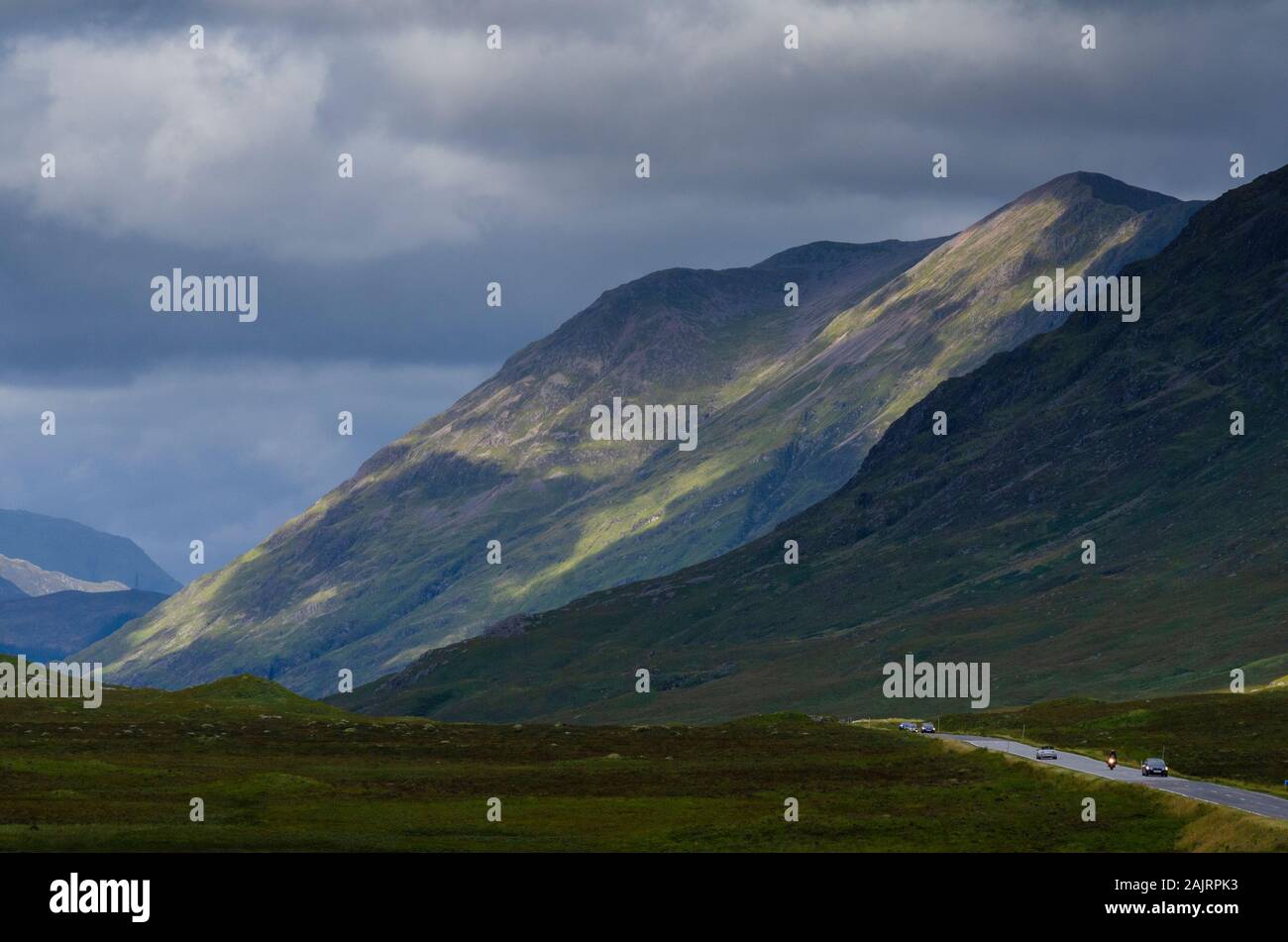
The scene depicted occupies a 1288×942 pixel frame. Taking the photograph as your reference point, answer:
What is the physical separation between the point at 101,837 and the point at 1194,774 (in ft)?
257

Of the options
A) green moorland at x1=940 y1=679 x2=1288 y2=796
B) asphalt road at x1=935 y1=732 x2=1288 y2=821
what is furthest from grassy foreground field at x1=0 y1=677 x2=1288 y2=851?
green moorland at x1=940 y1=679 x2=1288 y2=796

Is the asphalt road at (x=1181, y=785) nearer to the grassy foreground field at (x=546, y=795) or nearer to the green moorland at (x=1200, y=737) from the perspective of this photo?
the grassy foreground field at (x=546, y=795)

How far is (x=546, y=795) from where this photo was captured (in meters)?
124

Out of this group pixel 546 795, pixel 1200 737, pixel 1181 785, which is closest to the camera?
pixel 1181 785

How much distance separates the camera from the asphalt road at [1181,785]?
101 m

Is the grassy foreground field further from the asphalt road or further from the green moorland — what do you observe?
the green moorland

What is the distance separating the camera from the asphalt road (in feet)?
330

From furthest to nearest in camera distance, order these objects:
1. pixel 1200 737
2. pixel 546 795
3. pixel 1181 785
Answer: pixel 1200 737 → pixel 546 795 → pixel 1181 785

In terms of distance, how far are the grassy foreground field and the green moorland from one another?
13910 millimetres

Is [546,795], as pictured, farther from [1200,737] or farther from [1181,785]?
[1200,737]

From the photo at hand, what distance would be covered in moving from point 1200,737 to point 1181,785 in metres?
56.2

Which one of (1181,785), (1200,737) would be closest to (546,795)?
(1181,785)
